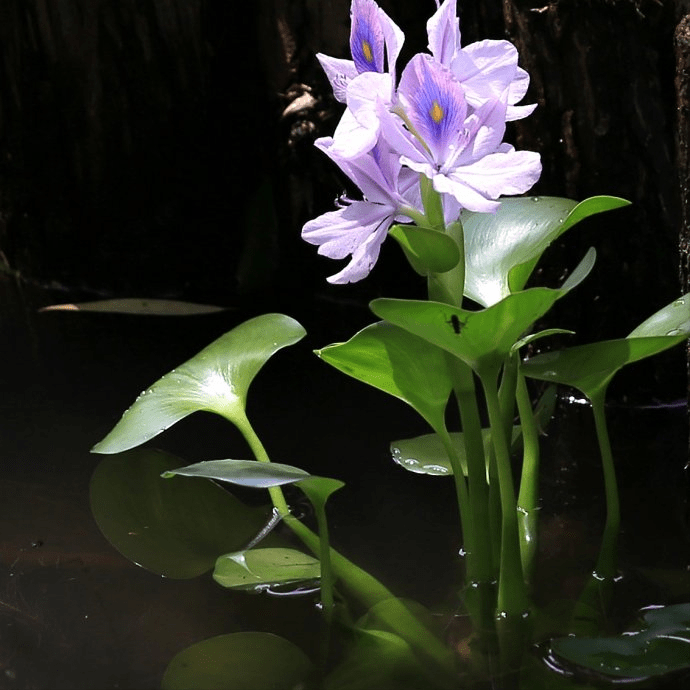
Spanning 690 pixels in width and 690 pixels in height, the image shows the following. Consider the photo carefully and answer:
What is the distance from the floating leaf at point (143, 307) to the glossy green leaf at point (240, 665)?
1043 mm

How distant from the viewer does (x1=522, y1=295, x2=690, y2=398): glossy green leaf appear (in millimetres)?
818

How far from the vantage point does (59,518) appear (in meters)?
1.10

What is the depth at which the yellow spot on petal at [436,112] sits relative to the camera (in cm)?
72

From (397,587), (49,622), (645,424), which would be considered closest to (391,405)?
(645,424)

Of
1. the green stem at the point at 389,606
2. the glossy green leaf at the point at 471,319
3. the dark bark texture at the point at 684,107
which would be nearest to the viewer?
the glossy green leaf at the point at 471,319

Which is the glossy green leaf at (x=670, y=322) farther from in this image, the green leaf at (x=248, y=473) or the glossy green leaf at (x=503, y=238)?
the green leaf at (x=248, y=473)

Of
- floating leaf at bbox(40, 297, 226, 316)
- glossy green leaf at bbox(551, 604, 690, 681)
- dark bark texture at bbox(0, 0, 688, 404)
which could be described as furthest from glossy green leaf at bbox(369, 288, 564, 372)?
floating leaf at bbox(40, 297, 226, 316)

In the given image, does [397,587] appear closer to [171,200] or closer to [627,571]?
[627,571]

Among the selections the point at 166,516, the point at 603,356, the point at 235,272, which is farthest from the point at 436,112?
the point at 235,272

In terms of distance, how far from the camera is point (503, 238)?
96cm

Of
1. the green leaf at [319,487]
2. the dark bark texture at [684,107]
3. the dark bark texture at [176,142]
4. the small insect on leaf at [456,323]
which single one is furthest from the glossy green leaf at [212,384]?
the dark bark texture at [176,142]

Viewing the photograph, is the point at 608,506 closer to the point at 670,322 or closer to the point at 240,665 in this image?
the point at 670,322

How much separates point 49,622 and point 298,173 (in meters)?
1.09

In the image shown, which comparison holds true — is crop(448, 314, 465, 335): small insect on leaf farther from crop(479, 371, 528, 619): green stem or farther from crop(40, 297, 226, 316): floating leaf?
crop(40, 297, 226, 316): floating leaf
